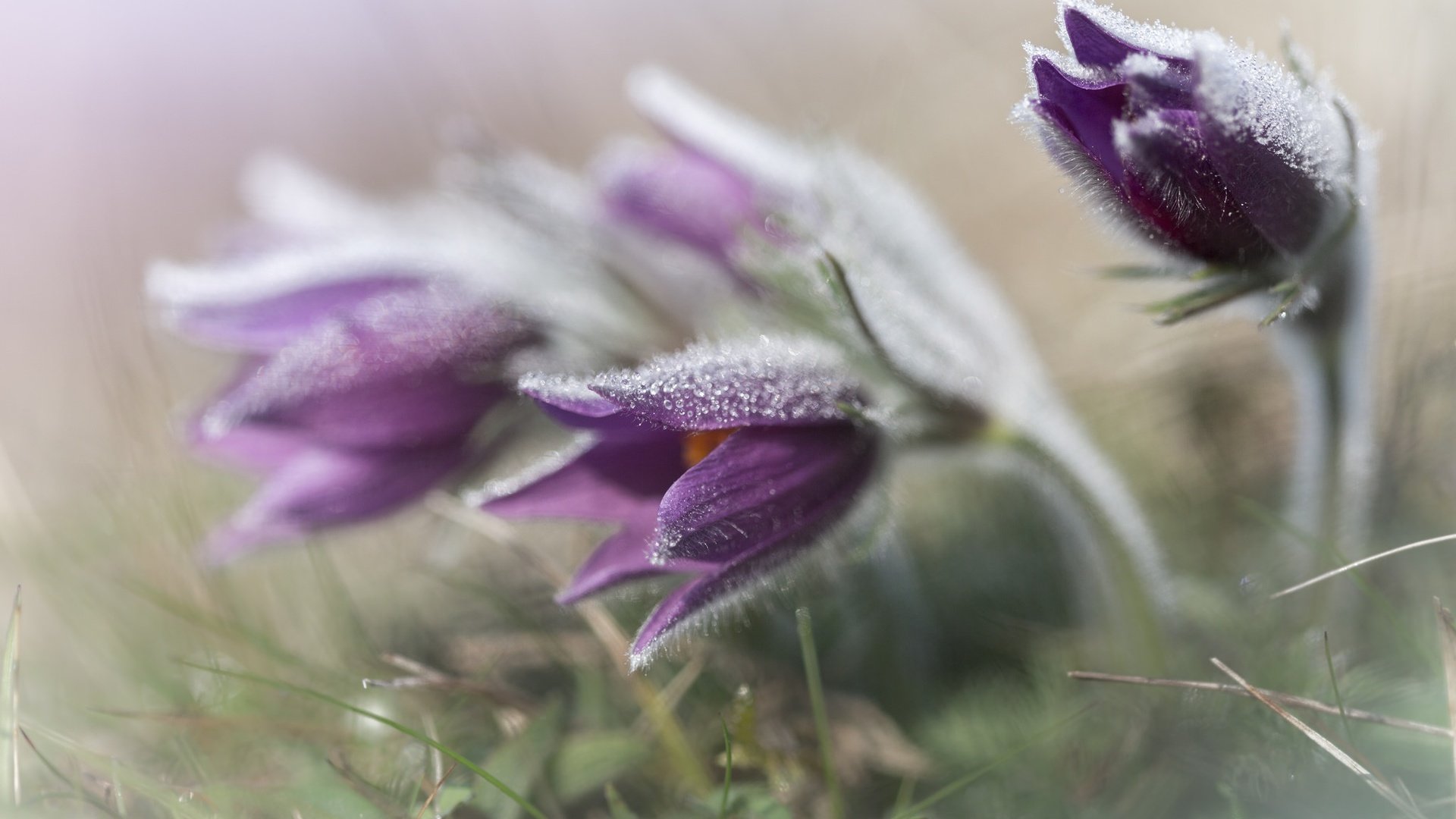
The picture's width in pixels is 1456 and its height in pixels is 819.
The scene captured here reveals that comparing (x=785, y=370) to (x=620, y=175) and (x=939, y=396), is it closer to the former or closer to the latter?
(x=939, y=396)

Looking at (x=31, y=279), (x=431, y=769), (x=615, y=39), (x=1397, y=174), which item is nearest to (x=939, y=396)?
(x=431, y=769)

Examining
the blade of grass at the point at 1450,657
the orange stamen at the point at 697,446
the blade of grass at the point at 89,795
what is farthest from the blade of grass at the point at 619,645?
the blade of grass at the point at 1450,657

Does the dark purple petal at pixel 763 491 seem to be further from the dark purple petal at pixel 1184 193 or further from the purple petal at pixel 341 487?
the purple petal at pixel 341 487

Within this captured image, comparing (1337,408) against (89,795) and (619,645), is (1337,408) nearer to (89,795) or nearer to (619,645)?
(619,645)

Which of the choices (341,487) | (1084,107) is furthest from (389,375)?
(1084,107)

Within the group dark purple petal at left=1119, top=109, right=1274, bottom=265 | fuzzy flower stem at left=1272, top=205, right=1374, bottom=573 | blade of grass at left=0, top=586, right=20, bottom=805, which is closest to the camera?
dark purple petal at left=1119, top=109, right=1274, bottom=265

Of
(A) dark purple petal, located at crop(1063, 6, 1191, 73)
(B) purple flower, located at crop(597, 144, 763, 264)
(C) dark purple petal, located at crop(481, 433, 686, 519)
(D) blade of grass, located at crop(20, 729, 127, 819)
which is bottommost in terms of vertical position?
(D) blade of grass, located at crop(20, 729, 127, 819)

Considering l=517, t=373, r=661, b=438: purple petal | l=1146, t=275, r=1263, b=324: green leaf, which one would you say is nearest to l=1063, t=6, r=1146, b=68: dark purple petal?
l=1146, t=275, r=1263, b=324: green leaf

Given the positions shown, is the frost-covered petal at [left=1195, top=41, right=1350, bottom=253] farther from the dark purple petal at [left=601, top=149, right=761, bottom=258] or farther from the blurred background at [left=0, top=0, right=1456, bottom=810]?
the dark purple petal at [left=601, top=149, right=761, bottom=258]
